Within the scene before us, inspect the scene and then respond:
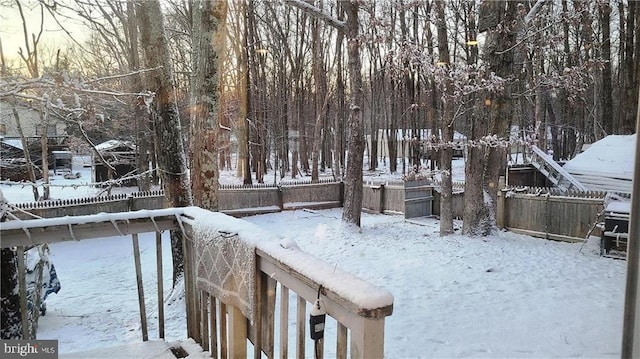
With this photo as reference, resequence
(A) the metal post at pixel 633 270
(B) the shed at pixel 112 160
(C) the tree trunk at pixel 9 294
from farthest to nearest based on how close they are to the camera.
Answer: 1. (B) the shed at pixel 112 160
2. (C) the tree trunk at pixel 9 294
3. (A) the metal post at pixel 633 270

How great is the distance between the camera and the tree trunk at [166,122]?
4250mm

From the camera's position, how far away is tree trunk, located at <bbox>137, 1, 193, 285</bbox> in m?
4.25

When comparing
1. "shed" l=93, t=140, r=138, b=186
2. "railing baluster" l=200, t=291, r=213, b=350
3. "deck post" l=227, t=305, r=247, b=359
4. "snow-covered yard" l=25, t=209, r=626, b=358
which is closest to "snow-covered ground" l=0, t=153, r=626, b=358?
"snow-covered yard" l=25, t=209, r=626, b=358

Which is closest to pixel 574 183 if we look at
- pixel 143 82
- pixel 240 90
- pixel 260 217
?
pixel 260 217

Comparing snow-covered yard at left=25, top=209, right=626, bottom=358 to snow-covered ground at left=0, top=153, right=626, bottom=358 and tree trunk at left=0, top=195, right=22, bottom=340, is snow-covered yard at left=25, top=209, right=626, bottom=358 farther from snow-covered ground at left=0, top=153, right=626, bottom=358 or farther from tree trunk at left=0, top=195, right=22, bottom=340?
tree trunk at left=0, top=195, right=22, bottom=340

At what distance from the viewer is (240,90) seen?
455 inches

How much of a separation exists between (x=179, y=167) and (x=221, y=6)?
5.38 ft

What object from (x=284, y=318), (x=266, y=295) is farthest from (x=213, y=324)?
(x=284, y=318)

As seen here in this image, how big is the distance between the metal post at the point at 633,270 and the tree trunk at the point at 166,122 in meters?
4.06

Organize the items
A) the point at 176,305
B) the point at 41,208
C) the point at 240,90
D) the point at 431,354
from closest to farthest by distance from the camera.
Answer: the point at 431,354 < the point at 176,305 < the point at 41,208 < the point at 240,90

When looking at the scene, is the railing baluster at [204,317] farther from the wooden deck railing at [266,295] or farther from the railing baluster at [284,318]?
the railing baluster at [284,318]

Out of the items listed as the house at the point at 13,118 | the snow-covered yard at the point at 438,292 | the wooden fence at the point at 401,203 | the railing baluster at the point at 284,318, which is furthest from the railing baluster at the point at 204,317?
the wooden fence at the point at 401,203

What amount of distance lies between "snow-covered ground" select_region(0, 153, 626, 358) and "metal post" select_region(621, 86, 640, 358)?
0.10 feet

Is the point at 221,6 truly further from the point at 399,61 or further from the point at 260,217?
the point at 260,217
